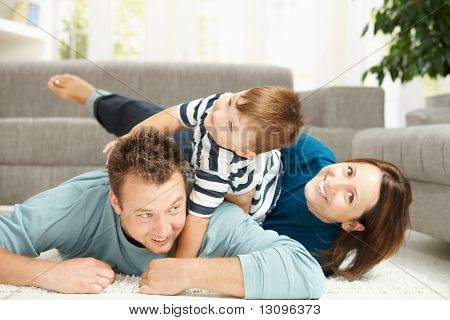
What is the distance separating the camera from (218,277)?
0.61 metres

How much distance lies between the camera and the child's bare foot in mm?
857

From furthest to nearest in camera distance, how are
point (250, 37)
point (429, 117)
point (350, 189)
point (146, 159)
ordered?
point (250, 37) → point (429, 117) → point (350, 189) → point (146, 159)

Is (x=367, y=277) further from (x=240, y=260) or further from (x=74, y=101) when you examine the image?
(x=74, y=101)

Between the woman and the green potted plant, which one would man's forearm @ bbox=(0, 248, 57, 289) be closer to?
the woman

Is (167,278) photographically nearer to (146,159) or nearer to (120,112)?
(146,159)

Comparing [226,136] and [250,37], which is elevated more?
[250,37]

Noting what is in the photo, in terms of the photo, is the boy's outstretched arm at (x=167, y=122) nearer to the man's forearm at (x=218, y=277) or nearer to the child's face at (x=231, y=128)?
the child's face at (x=231, y=128)

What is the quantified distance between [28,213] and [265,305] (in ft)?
1.06

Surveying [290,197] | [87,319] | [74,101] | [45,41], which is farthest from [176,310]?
[45,41]

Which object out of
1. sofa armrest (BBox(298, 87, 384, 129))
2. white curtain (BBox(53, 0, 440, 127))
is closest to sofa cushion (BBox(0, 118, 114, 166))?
sofa armrest (BBox(298, 87, 384, 129))

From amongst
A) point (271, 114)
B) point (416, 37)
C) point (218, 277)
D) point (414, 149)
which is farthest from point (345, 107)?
point (416, 37)

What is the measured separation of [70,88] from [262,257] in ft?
1.60

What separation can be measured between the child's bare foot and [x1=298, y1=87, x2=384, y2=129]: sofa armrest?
39 centimetres

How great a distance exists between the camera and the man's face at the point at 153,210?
592mm
